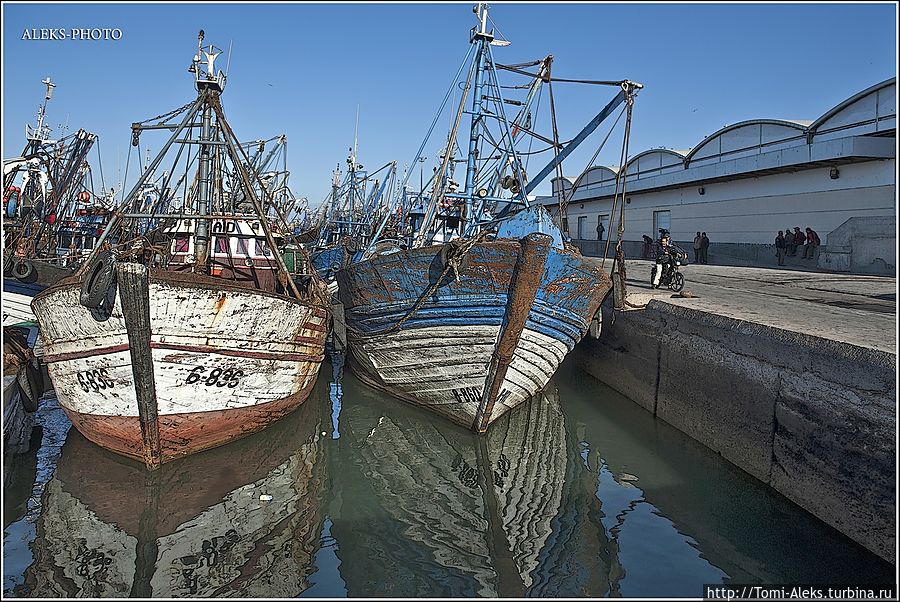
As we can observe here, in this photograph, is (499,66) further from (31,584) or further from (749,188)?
(749,188)

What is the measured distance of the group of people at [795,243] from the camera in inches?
699

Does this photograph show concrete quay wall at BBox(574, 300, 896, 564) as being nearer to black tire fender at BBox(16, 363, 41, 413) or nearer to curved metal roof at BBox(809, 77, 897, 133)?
black tire fender at BBox(16, 363, 41, 413)

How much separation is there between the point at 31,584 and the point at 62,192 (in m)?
12.3

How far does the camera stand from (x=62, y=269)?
→ 10.7 metres

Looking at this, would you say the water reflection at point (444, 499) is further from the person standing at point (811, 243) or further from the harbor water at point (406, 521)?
the person standing at point (811, 243)

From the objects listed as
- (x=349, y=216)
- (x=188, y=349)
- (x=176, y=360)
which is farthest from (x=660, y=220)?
(x=176, y=360)

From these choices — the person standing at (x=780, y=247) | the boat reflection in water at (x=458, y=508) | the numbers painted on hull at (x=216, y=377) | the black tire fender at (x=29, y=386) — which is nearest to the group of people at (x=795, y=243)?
the person standing at (x=780, y=247)

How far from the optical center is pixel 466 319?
7.94 metres

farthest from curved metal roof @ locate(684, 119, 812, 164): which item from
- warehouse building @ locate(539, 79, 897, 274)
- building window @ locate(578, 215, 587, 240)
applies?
building window @ locate(578, 215, 587, 240)

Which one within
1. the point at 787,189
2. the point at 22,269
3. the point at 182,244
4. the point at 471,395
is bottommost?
the point at 471,395

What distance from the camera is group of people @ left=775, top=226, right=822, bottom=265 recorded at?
699 inches

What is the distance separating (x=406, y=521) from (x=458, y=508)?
0.63 m

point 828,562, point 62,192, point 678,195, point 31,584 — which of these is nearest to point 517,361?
point 828,562

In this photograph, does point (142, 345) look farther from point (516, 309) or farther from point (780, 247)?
point (780, 247)
